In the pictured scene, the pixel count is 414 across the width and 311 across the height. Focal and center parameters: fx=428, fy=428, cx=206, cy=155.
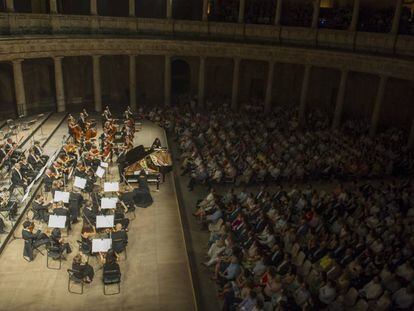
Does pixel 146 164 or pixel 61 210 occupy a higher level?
pixel 61 210

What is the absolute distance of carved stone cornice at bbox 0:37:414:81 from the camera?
1060 inches

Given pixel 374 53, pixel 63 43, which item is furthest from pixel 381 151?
pixel 63 43

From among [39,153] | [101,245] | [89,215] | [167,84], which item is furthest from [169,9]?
[101,245]

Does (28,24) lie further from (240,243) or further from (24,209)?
(240,243)

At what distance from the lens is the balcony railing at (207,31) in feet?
91.0

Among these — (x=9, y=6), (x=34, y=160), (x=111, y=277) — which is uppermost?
(x=9, y=6)

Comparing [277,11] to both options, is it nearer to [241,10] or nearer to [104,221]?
[241,10]

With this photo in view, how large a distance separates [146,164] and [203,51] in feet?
49.1

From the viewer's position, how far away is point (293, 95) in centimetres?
3700

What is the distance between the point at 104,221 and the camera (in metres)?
15.5

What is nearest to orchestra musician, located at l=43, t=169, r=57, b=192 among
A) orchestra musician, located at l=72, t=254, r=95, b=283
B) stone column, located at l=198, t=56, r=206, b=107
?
orchestra musician, located at l=72, t=254, r=95, b=283

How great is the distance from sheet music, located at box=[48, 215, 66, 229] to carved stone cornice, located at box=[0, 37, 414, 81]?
15446 millimetres

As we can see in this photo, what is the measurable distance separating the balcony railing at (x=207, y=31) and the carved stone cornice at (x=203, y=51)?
0.93 metres

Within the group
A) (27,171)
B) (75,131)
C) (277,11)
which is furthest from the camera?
(277,11)
